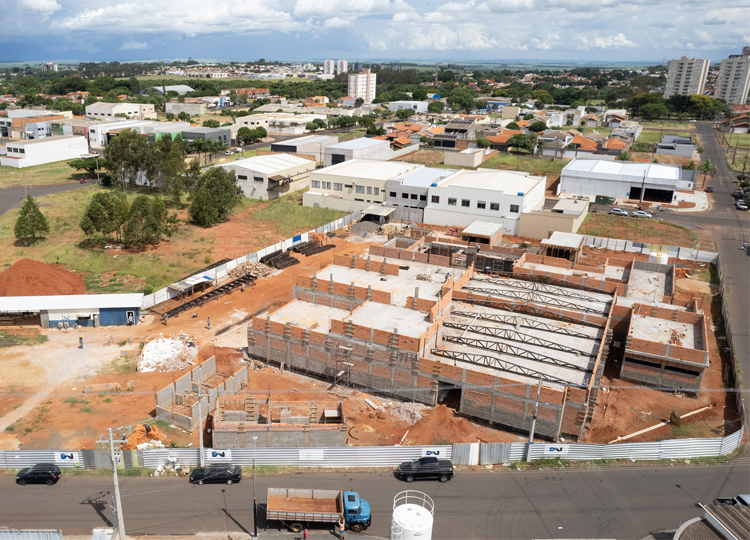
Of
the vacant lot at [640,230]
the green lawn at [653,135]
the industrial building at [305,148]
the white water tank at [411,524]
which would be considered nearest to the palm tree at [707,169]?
the green lawn at [653,135]

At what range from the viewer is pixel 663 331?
3994 centimetres

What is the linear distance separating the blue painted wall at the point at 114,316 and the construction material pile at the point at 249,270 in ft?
38.8

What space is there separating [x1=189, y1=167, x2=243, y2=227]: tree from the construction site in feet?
71.9

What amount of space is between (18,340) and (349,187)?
4928 centimetres

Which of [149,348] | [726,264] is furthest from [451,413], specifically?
[726,264]

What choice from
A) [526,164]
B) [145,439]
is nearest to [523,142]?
[526,164]

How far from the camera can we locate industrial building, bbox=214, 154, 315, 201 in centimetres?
8250

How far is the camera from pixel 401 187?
7725cm

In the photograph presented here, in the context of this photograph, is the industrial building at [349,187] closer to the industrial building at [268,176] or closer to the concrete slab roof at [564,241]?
the industrial building at [268,176]

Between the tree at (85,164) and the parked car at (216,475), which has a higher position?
the tree at (85,164)

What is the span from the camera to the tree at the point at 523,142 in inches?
4830

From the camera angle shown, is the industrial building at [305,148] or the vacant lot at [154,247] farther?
the industrial building at [305,148]

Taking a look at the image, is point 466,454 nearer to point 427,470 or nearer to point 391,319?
point 427,470

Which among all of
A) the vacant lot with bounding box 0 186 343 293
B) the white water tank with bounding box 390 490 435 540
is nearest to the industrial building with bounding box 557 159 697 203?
the vacant lot with bounding box 0 186 343 293
